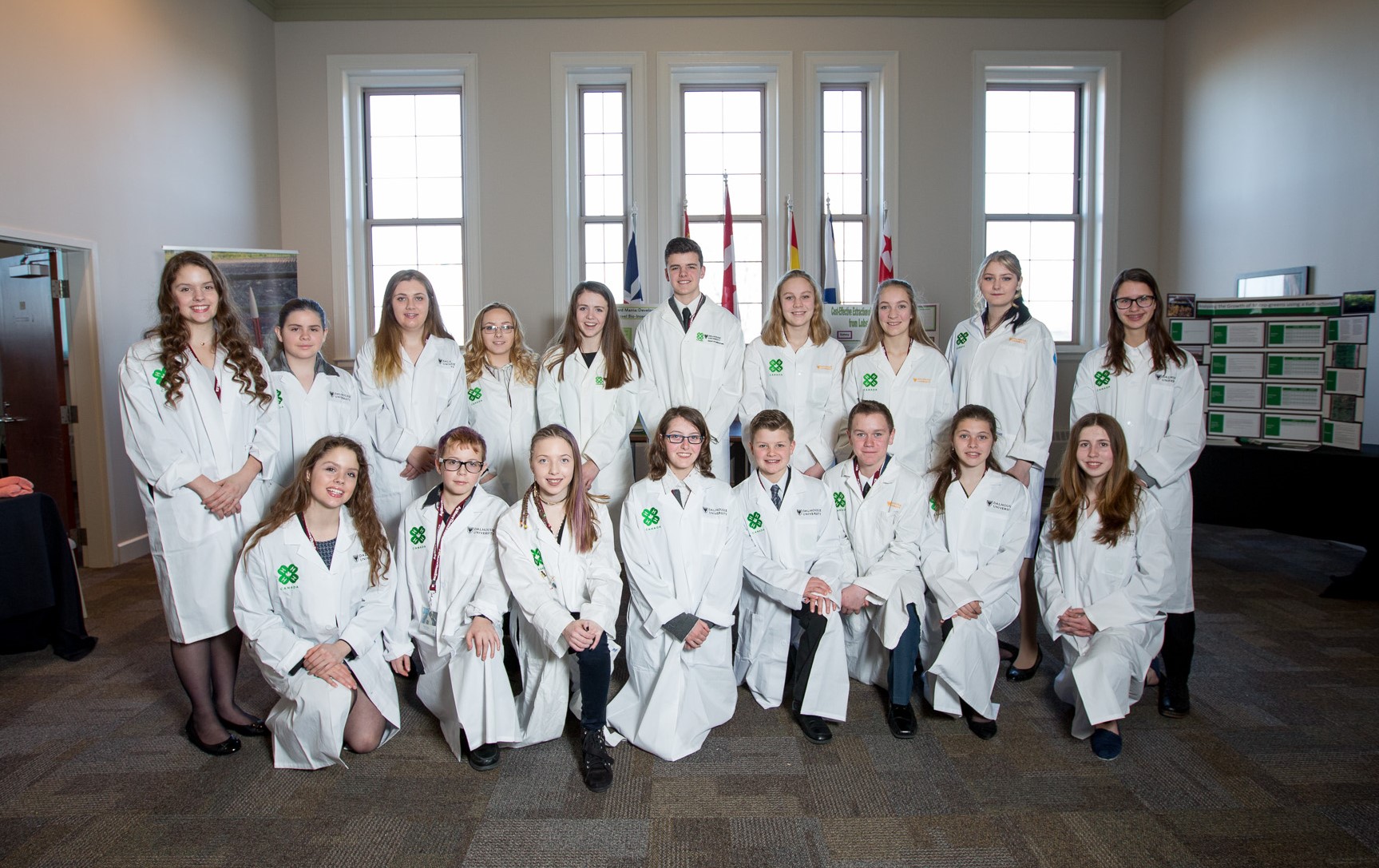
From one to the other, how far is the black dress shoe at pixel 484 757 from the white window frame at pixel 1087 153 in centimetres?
599

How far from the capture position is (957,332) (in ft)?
11.9

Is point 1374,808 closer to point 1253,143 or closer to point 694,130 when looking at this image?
point 1253,143

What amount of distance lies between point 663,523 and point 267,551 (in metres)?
1.27

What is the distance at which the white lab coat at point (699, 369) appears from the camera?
3590 mm

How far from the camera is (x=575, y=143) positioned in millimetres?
7074

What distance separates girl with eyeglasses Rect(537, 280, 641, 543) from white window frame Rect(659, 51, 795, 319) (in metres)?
3.61

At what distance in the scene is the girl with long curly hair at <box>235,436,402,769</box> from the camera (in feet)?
8.38

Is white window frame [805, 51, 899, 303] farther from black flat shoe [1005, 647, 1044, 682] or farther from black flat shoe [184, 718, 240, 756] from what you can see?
black flat shoe [184, 718, 240, 756]

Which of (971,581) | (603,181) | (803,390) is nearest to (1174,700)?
(971,581)

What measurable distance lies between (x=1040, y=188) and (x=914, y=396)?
16.2 feet

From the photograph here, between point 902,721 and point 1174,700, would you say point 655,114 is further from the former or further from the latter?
point 1174,700

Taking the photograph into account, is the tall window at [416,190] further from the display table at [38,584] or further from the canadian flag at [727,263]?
the display table at [38,584]

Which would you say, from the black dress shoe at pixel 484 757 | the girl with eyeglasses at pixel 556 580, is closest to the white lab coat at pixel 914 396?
the girl with eyeglasses at pixel 556 580

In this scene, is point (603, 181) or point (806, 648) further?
point (603, 181)
